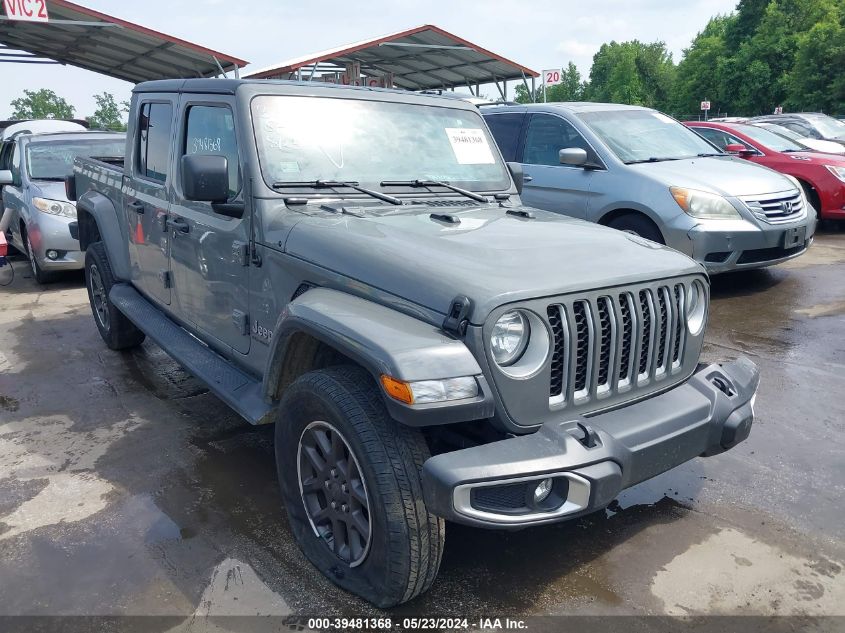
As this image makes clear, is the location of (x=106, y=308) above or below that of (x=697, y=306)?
below

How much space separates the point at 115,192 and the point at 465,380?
3912 mm

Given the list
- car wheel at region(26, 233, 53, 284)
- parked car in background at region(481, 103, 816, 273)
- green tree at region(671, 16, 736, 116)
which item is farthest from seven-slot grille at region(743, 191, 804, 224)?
green tree at region(671, 16, 736, 116)

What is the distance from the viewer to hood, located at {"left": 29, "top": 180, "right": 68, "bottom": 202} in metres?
7.99

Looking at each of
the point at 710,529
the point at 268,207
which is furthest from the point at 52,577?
the point at 710,529

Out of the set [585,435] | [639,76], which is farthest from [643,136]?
[639,76]

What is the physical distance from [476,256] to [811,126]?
1570 cm

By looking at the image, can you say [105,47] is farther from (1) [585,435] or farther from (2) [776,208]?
(1) [585,435]

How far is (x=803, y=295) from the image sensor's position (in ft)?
A: 23.1

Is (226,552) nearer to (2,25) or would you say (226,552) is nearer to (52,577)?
(52,577)

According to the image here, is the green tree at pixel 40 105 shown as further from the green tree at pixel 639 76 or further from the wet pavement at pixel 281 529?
the wet pavement at pixel 281 529

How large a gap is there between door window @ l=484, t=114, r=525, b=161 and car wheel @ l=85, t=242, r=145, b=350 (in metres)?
4.22

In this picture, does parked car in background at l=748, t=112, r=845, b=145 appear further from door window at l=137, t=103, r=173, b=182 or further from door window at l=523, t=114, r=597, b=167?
door window at l=137, t=103, r=173, b=182

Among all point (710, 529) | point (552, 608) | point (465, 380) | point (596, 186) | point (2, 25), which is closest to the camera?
point (465, 380)

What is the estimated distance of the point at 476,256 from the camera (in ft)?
8.71
